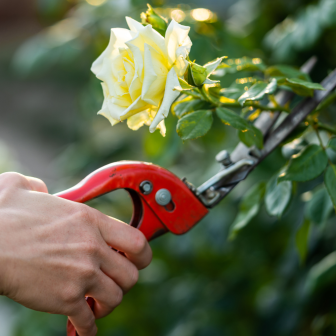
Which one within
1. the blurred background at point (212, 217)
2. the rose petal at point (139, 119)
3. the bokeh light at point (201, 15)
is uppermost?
the rose petal at point (139, 119)

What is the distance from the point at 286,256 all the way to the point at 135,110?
2.28 ft

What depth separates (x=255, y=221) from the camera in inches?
40.0

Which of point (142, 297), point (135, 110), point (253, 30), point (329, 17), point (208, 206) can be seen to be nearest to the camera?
point (135, 110)

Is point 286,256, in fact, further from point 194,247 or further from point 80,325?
point 80,325

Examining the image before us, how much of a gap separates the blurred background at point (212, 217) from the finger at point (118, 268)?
1.22ft

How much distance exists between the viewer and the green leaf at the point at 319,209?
0.60 metres

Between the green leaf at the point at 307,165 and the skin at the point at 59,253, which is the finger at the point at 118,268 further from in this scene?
the green leaf at the point at 307,165

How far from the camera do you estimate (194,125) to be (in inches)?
17.8

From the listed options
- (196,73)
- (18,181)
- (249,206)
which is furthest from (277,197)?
(18,181)

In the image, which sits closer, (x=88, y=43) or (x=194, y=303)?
(x=88, y=43)

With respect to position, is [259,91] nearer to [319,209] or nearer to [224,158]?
[224,158]

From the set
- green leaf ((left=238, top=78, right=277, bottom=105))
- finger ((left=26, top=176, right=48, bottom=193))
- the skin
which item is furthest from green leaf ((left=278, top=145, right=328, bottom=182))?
finger ((left=26, top=176, right=48, bottom=193))

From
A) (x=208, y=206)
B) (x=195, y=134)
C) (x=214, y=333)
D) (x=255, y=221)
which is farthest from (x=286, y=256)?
(x=195, y=134)

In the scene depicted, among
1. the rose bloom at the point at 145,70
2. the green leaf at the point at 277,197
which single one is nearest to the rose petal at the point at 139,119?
the rose bloom at the point at 145,70
